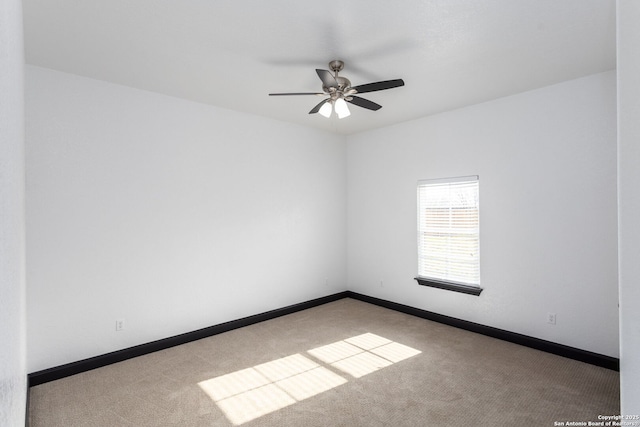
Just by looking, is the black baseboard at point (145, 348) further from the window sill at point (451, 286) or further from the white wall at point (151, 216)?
the window sill at point (451, 286)

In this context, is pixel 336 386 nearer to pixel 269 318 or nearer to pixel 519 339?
pixel 269 318

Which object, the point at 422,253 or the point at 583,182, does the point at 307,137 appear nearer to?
the point at 422,253

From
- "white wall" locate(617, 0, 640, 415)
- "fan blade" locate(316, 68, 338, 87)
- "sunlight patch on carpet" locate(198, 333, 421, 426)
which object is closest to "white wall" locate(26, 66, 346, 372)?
"sunlight patch on carpet" locate(198, 333, 421, 426)

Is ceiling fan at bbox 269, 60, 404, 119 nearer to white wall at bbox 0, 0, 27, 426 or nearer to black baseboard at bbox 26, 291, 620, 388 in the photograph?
white wall at bbox 0, 0, 27, 426

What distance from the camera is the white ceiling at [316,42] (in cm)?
216

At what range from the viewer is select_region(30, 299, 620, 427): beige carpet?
2.43 m

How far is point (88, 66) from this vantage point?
2936 mm

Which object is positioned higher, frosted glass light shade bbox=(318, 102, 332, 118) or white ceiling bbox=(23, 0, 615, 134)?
white ceiling bbox=(23, 0, 615, 134)

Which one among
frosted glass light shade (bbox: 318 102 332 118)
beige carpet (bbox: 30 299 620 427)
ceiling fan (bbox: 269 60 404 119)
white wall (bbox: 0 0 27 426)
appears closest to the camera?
white wall (bbox: 0 0 27 426)

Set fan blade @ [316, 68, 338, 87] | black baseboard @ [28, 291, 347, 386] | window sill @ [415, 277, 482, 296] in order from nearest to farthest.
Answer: fan blade @ [316, 68, 338, 87], black baseboard @ [28, 291, 347, 386], window sill @ [415, 277, 482, 296]

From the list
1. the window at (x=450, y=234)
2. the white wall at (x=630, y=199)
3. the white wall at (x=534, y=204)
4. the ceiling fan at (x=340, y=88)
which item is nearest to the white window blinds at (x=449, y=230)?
the window at (x=450, y=234)

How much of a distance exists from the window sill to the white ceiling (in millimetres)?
2342

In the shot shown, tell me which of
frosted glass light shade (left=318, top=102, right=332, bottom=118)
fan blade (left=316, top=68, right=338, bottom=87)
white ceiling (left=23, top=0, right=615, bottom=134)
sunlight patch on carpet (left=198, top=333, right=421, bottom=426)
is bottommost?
sunlight patch on carpet (left=198, top=333, right=421, bottom=426)

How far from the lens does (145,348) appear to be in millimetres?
3471
